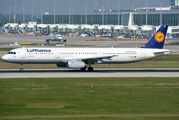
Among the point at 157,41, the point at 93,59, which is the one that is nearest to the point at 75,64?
the point at 93,59

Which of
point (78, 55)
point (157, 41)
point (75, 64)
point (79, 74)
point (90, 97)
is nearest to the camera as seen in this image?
point (90, 97)

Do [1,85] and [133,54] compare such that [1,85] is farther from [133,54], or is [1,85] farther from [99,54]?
[133,54]

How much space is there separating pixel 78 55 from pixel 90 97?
19697 millimetres

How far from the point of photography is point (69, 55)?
150 ft

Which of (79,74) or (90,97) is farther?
(79,74)

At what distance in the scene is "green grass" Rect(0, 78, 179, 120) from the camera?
71.6ft

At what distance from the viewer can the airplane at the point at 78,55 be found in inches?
1761

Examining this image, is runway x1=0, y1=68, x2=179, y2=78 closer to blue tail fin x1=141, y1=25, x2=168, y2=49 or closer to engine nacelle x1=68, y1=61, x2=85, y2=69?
engine nacelle x1=68, y1=61, x2=85, y2=69

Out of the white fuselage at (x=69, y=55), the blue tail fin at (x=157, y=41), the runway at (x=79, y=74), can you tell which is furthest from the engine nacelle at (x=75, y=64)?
the blue tail fin at (x=157, y=41)

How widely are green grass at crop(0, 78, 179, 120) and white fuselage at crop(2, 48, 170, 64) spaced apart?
8.33 m

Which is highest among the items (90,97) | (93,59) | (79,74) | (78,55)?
(78,55)

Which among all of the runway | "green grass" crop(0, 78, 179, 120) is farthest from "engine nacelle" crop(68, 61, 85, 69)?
"green grass" crop(0, 78, 179, 120)

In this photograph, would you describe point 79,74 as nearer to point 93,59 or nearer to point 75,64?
point 75,64

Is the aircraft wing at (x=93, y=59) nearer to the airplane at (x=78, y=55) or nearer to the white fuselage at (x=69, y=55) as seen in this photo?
the airplane at (x=78, y=55)
